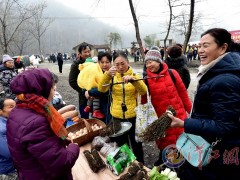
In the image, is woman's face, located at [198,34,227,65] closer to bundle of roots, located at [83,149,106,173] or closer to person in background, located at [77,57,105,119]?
bundle of roots, located at [83,149,106,173]

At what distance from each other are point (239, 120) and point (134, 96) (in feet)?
5.32

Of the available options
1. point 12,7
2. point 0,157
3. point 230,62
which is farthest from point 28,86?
point 12,7

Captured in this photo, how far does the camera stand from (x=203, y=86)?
1661mm

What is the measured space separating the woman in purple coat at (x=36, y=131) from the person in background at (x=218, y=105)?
3.24ft

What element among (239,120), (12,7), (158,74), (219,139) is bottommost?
(219,139)

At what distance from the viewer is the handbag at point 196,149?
1.73m

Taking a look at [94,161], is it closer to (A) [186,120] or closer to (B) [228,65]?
(A) [186,120]

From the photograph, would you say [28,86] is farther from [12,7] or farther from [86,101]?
[12,7]

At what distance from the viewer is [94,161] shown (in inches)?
94.5

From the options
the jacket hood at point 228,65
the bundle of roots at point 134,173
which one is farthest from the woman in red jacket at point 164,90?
the jacket hood at point 228,65

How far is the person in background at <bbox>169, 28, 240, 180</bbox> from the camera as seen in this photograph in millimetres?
1504

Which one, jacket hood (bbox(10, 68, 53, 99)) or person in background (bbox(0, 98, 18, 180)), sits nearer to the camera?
jacket hood (bbox(10, 68, 53, 99))

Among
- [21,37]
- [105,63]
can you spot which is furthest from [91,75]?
[21,37]

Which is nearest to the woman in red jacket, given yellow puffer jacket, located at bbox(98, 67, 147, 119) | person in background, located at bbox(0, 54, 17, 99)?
yellow puffer jacket, located at bbox(98, 67, 147, 119)
